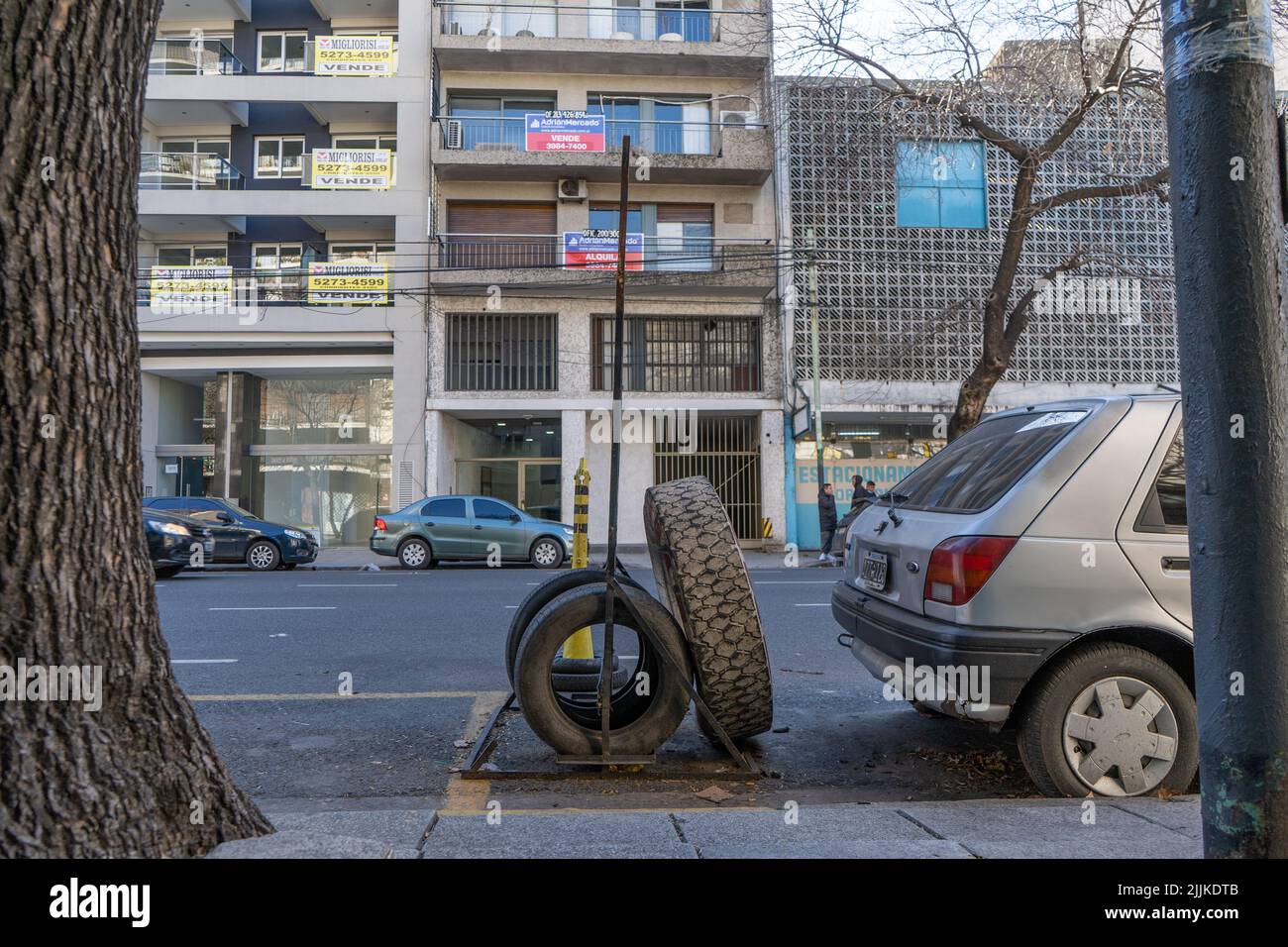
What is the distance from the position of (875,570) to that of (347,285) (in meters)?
19.2

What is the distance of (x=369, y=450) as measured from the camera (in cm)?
2156

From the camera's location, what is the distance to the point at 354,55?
69.7 ft

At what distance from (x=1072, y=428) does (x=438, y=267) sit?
19.1 metres

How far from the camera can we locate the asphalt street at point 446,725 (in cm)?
387

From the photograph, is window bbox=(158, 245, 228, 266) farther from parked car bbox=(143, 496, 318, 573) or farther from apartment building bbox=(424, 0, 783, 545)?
parked car bbox=(143, 496, 318, 573)

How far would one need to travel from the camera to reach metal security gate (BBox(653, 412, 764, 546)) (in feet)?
70.1

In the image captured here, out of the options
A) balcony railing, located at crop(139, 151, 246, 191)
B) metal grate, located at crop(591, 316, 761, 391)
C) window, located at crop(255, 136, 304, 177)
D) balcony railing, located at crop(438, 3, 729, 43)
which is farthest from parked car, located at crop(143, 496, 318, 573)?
balcony railing, located at crop(438, 3, 729, 43)

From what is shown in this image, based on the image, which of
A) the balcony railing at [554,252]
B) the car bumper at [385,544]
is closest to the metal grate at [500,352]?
the balcony railing at [554,252]

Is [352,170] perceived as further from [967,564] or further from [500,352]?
[967,564]

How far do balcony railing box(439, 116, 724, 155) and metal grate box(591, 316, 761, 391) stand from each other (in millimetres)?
4305

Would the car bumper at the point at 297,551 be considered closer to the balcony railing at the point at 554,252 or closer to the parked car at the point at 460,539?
the parked car at the point at 460,539

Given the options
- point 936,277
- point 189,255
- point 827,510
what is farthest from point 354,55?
point 827,510
